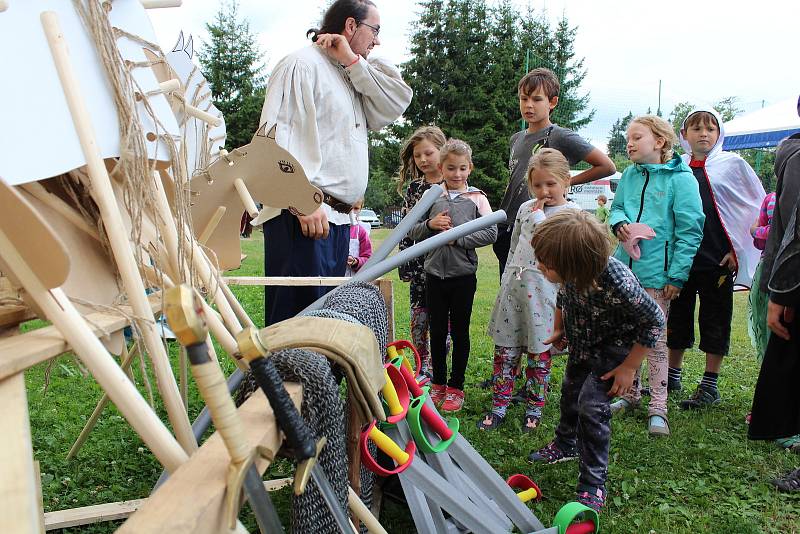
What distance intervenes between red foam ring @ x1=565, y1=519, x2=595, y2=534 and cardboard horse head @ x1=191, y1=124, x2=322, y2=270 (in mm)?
1250

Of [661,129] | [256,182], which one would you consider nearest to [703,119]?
[661,129]

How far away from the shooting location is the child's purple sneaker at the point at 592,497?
206 cm

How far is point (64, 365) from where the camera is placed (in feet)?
12.0

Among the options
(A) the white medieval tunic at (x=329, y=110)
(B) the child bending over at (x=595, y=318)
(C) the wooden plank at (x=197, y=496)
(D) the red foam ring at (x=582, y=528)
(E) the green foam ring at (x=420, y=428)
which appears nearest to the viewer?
(C) the wooden plank at (x=197, y=496)

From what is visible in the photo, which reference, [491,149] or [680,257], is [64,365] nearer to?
[680,257]

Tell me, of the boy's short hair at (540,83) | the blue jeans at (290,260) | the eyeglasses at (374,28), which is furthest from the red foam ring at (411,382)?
the boy's short hair at (540,83)

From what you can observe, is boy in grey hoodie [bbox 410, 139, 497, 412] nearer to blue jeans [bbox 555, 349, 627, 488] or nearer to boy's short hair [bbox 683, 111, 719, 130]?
blue jeans [bbox 555, 349, 627, 488]

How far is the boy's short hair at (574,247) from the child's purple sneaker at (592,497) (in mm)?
694

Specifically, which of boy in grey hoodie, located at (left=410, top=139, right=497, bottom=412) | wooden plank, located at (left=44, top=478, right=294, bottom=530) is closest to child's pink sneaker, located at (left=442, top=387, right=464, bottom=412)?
boy in grey hoodie, located at (left=410, top=139, right=497, bottom=412)

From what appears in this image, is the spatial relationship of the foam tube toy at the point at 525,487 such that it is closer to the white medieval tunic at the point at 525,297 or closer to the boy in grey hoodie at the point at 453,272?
→ the white medieval tunic at the point at 525,297

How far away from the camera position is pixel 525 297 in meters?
2.80

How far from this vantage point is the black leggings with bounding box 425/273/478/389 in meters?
3.02

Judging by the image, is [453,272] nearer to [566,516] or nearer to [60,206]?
[566,516]

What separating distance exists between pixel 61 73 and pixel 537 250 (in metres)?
1.56
